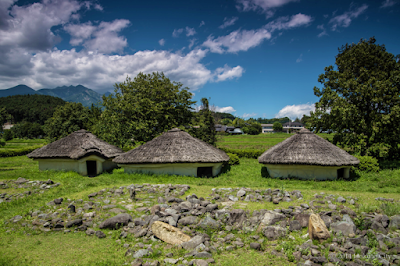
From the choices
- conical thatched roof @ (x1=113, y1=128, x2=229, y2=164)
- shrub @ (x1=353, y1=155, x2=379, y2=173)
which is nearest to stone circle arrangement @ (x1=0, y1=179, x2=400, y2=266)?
conical thatched roof @ (x1=113, y1=128, x2=229, y2=164)

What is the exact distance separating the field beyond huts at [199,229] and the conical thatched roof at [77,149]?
16.9 ft

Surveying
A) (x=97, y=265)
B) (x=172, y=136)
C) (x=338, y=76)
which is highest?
(x=338, y=76)

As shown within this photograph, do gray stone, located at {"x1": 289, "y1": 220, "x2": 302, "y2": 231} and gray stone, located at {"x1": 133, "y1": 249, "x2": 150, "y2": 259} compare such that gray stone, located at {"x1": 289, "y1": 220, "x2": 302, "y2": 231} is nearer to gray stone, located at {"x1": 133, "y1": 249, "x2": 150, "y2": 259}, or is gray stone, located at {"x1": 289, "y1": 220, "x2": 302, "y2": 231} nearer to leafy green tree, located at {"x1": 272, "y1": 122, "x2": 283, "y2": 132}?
gray stone, located at {"x1": 133, "y1": 249, "x2": 150, "y2": 259}

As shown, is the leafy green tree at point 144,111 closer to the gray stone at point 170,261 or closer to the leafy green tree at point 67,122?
the gray stone at point 170,261

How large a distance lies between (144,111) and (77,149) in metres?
6.76

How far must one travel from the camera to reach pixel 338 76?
19328mm

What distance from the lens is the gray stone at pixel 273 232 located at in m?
6.22

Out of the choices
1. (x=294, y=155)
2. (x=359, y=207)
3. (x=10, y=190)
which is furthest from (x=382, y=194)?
(x=10, y=190)

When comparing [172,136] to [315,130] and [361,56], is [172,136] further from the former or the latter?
[361,56]

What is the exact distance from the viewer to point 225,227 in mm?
6855

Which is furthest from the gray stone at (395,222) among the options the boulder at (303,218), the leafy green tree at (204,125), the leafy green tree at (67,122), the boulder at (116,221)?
the leafy green tree at (67,122)

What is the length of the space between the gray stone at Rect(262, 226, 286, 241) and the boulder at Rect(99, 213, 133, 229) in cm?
411

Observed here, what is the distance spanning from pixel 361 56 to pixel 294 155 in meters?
11.9

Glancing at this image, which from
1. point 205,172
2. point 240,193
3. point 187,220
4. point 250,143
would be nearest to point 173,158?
point 205,172
